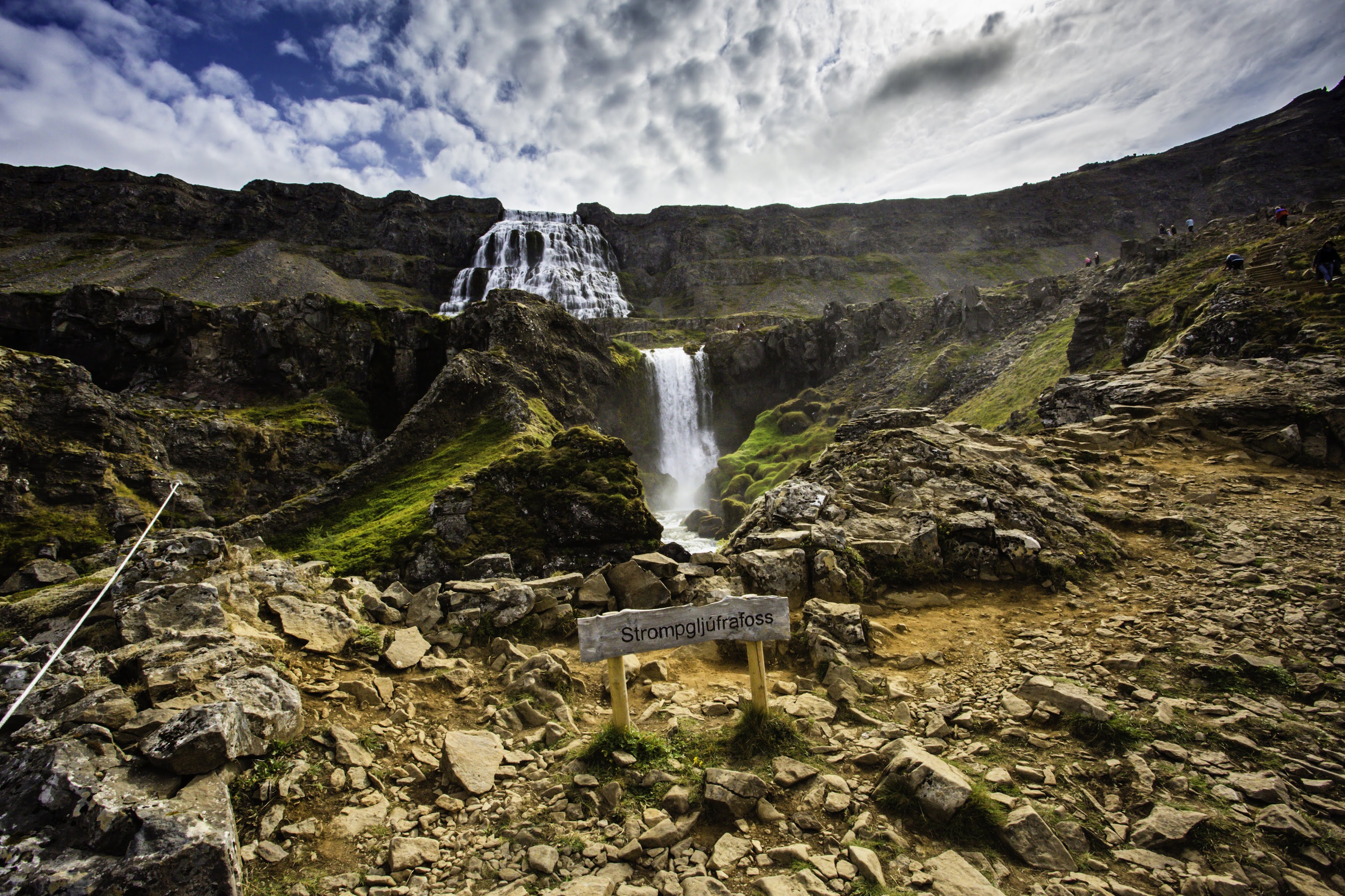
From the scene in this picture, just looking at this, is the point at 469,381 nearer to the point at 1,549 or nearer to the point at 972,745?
the point at 1,549

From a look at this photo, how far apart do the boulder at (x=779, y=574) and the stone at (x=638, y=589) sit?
164 cm

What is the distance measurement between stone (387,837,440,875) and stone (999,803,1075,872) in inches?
186

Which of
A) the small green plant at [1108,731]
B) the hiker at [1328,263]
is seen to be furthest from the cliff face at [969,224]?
the small green plant at [1108,731]

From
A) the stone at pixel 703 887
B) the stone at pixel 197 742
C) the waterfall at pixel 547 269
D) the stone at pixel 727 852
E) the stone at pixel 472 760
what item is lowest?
the stone at pixel 727 852

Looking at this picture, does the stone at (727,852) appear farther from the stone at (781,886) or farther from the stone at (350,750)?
the stone at (350,750)

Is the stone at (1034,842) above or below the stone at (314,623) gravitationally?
below

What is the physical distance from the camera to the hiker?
1867 cm

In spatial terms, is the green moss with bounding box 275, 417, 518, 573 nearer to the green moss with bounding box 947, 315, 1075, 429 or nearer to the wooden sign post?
the wooden sign post

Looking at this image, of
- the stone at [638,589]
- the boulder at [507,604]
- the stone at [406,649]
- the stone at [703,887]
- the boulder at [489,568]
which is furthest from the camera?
the boulder at [489,568]

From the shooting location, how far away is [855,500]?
12164 mm

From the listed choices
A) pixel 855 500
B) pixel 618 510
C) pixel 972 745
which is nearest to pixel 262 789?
pixel 972 745

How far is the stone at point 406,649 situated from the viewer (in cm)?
715

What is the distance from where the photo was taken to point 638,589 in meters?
10.1

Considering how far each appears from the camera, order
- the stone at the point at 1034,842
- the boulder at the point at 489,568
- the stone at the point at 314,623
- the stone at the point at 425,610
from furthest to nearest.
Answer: the boulder at the point at 489,568 < the stone at the point at 425,610 < the stone at the point at 314,623 < the stone at the point at 1034,842
